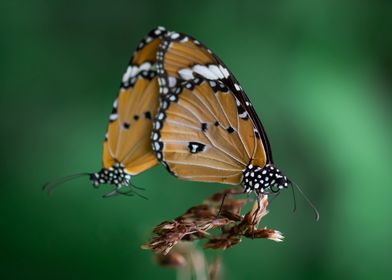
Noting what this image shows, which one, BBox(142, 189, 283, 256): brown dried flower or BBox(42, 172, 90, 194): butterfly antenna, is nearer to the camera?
BBox(142, 189, 283, 256): brown dried flower

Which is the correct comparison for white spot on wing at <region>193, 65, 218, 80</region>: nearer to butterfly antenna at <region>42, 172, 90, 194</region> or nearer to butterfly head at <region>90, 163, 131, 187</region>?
butterfly head at <region>90, 163, 131, 187</region>

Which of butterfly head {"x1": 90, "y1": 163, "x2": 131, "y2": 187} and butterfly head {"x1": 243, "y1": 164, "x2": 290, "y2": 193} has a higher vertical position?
butterfly head {"x1": 243, "y1": 164, "x2": 290, "y2": 193}

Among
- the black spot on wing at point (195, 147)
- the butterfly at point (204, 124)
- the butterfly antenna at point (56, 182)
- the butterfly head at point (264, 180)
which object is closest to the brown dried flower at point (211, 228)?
the butterfly head at point (264, 180)

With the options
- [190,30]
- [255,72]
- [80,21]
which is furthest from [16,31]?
[255,72]

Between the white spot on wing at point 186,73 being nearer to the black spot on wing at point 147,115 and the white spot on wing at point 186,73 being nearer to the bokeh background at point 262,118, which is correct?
the black spot on wing at point 147,115

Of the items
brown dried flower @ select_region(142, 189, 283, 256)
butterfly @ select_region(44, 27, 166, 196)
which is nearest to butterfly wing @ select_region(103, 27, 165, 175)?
butterfly @ select_region(44, 27, 166, 196)

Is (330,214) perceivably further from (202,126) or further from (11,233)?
(11,233)
